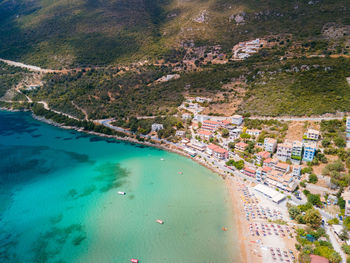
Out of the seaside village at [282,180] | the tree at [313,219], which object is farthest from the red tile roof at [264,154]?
the tree at [313,219]

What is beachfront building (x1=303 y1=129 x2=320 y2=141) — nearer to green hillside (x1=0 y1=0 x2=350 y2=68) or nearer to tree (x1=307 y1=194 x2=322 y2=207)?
tree (x1=307 y1=194 x2=322 y2=207)

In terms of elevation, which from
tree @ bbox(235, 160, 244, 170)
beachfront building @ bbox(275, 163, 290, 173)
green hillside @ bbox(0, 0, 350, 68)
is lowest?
tree @ bbox(235, 160, 244, 170)

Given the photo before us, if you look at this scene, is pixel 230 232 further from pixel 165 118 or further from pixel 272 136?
pixel 165 118

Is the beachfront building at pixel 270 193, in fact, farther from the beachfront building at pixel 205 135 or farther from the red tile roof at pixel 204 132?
the red tile roof at pixel 204 132

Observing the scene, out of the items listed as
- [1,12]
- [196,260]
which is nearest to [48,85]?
[196,260]

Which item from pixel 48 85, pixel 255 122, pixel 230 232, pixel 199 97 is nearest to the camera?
pixel 230 232

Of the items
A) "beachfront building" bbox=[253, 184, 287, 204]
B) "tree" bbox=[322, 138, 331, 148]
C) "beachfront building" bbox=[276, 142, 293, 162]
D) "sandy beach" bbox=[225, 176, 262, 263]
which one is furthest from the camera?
"beachfront building" bbox=[276, 142, 293, 162]

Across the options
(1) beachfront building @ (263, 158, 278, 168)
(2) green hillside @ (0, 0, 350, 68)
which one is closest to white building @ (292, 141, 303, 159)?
(1) beachfront building @ (263, 158, 278, 168)

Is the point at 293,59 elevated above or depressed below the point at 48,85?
above
